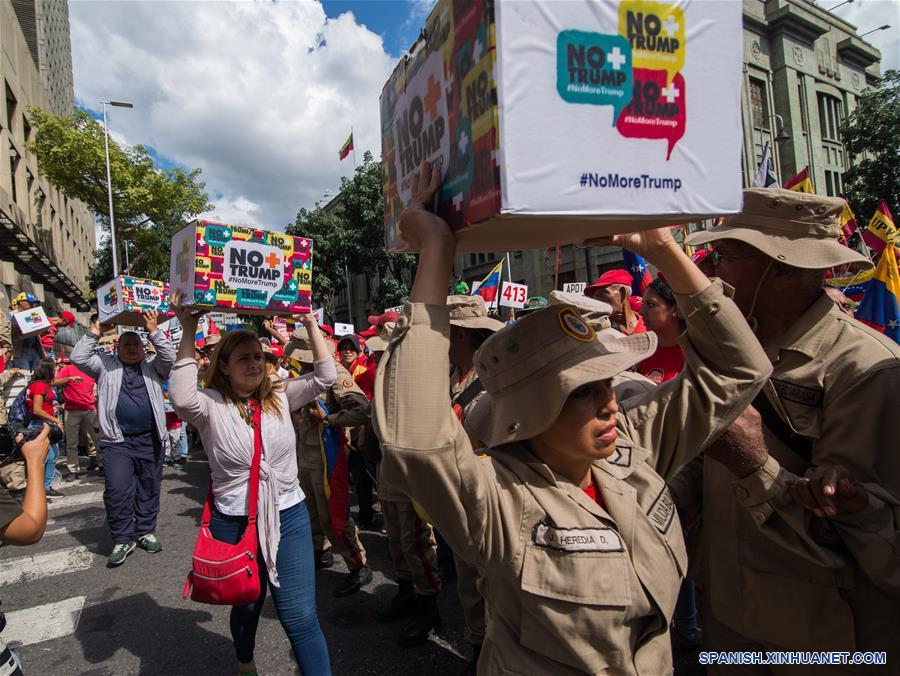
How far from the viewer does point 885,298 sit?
436cm

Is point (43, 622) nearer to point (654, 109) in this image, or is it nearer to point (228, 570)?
point (228, 570)

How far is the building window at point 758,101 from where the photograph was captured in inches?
1053

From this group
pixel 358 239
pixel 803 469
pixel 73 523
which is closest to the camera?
pixel 803 469

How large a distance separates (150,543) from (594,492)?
5491 mm

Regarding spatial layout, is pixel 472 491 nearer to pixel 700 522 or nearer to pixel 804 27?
pixel 700 522

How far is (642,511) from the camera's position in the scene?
1512mm

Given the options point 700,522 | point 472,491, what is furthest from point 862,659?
point 472,491

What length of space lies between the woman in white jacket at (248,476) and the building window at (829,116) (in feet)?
113

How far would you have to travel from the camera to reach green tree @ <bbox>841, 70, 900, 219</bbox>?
1730 centimetres

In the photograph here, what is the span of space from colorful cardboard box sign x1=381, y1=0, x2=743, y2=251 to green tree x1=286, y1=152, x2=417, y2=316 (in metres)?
20.8

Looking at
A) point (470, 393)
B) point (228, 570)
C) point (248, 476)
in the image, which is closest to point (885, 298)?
point (470, 393)

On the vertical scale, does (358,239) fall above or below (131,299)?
above

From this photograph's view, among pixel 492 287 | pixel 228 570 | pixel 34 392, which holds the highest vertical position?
pixel 492 287

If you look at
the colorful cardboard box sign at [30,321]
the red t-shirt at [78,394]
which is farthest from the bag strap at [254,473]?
the red t-shirt at [78,394]
